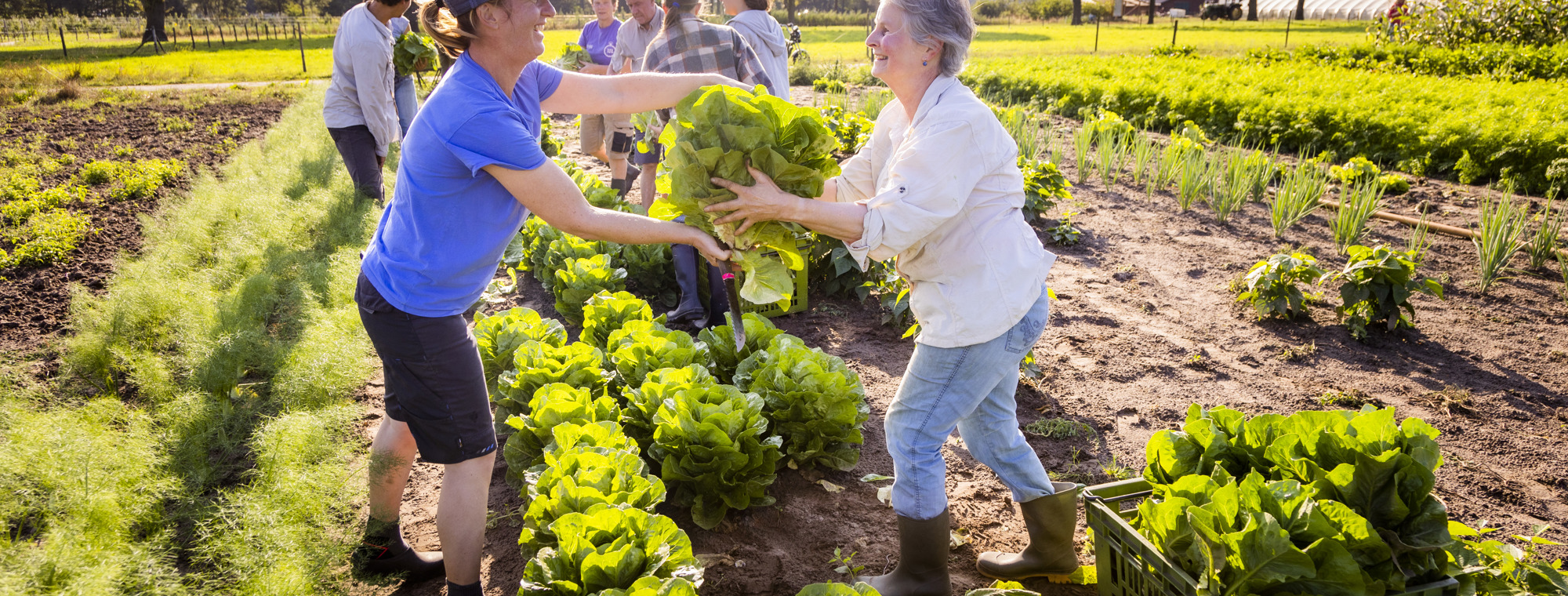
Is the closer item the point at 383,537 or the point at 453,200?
the point at 453,200

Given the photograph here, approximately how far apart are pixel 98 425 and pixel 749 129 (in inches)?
116

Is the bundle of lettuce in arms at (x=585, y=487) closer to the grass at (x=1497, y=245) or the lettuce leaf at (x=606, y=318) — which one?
the lettuce leaf at (x=606, y=318)

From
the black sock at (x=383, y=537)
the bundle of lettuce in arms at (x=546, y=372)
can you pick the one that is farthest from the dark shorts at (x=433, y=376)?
the bundle of lettuce in arms at (x=546, y=372)

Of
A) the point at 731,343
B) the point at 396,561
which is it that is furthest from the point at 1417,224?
the point at 396,561

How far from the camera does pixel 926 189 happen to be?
1.99 meters

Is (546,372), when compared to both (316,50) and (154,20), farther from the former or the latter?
(154,20)

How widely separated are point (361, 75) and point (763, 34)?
2569 millimetres

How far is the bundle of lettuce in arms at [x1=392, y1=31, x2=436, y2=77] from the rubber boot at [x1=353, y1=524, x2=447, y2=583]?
174 inches

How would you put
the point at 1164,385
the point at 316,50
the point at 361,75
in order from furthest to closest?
the point at 316,50
the point at 361,75
the point at 1164,385

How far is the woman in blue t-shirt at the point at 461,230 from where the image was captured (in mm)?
1975

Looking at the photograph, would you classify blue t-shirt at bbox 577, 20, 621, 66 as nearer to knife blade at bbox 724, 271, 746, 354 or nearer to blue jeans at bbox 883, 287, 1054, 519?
knife blade at bbox 724, 271, 746, 354

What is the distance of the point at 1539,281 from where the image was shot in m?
5.27

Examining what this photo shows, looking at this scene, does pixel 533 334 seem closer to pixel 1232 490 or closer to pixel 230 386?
pixel 230 386

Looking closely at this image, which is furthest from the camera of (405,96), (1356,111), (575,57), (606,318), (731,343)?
(1356,111)
